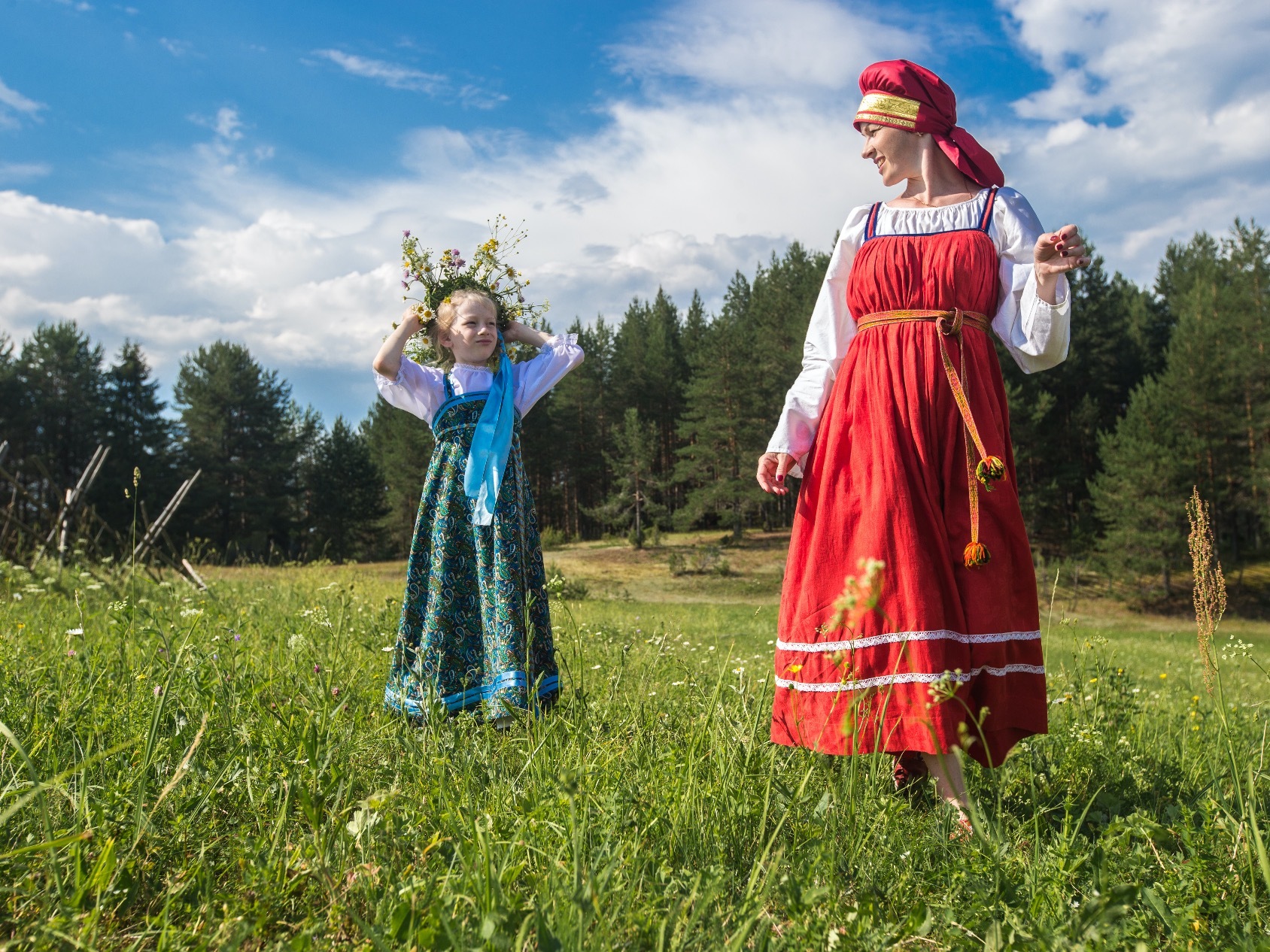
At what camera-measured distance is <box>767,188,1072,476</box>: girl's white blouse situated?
8.99ft

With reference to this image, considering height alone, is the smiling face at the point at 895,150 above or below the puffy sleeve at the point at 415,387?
above

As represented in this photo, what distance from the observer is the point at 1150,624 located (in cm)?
2573

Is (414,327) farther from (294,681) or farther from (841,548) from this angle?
(841,548)

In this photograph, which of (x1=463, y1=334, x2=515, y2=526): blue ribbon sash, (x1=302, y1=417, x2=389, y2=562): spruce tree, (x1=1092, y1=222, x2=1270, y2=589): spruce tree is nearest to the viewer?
(x1=463, y1=334, x2=515, y2=526): blue ribbon sash

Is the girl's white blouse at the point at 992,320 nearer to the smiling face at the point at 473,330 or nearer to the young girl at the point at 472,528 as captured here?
the young girl at the point at 472,528

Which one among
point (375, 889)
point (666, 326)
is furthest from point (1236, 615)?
point (375, 889)

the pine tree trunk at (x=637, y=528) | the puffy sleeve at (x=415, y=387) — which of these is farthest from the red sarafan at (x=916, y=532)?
the pine tree trunk at (x=637, y=528)

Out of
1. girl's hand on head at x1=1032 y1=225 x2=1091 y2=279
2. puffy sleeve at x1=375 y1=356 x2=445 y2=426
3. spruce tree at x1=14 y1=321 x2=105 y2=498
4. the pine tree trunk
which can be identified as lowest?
the pine tree trunk

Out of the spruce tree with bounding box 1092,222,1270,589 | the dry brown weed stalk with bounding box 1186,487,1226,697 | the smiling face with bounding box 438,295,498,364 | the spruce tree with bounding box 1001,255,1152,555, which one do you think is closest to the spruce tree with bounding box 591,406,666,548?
the spruce tree with bounding box 1001,255,1152,555

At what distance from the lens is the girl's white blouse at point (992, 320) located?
8.99 feet

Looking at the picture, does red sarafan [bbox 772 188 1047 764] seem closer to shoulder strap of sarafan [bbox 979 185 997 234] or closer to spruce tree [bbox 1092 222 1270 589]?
shoulder strap of sarafan [bbox 979 185 997 234]

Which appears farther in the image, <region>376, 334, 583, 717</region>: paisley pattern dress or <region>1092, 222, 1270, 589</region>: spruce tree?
<region>1092, 222, 1270, 589</region>: spruce tree

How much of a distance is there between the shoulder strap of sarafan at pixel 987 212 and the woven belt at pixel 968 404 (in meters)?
0.28

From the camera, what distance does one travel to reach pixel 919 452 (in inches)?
102
